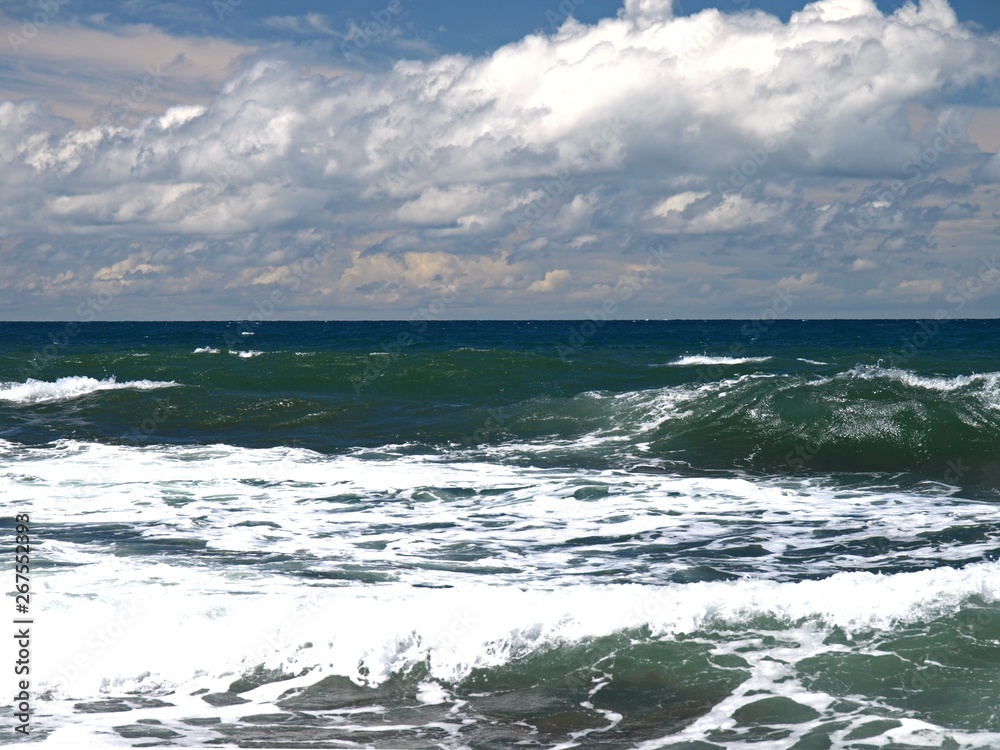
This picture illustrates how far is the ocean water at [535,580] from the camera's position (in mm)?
5699

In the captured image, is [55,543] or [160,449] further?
[160,449]

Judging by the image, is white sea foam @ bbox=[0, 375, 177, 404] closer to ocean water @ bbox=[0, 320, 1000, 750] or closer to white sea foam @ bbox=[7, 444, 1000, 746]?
ocean water @ bbox=[0, 320, 1000, 750]

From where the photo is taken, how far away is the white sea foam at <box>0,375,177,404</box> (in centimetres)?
2647

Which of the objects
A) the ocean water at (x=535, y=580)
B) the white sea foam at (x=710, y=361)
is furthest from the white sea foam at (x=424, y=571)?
the white sea foam at (x=710, y=361)

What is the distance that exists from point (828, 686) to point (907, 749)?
89cm

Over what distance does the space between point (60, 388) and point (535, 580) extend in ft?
76.3

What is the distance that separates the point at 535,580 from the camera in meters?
8.48

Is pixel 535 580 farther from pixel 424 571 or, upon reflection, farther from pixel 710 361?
pixel 710 361

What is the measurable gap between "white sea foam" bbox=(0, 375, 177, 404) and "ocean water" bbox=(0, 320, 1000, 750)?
291 inches

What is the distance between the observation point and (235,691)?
6148 millimetres

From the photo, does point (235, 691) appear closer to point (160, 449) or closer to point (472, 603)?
point (472, 603)

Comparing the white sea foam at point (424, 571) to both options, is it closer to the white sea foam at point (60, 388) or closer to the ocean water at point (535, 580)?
the ocean water at point (535, 580)

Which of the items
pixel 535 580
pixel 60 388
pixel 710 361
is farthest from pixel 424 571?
pixel 710 361

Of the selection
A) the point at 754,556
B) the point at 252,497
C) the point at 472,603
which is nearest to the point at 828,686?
the point at 472,603
